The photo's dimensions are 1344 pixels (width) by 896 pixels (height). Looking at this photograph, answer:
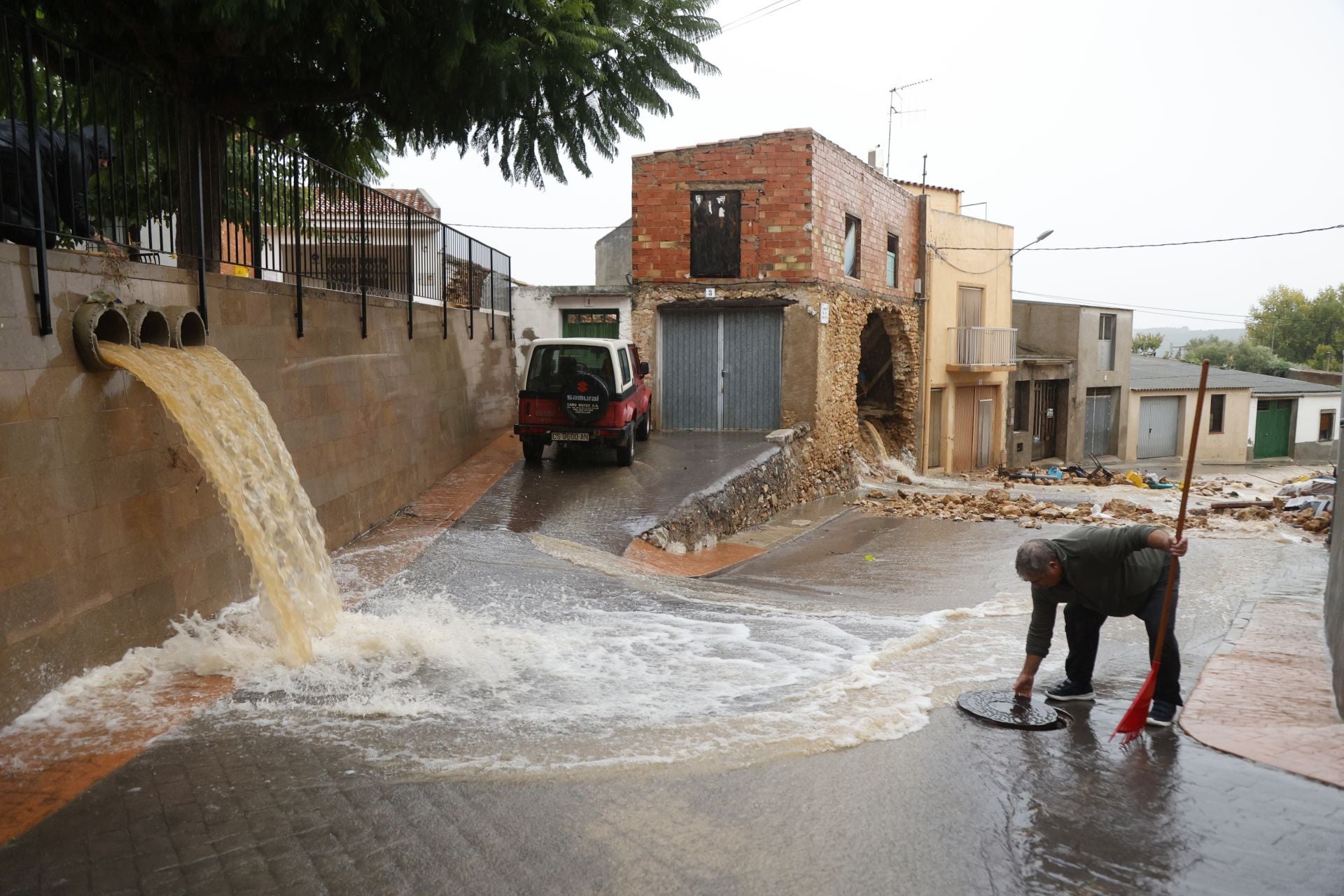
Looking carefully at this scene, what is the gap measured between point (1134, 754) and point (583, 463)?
10286mm

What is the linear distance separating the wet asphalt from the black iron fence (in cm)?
279

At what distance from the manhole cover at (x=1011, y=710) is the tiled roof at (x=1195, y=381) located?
3274 cm

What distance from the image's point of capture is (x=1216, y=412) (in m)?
36.7

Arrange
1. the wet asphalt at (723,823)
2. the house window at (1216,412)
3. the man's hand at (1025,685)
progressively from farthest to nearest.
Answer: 1. the house window at (1216,412)
2. the man's hand at (1025,685)
3. the wet asphalt at (723,823)

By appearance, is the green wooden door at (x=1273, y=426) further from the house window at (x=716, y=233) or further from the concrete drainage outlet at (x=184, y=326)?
the concrete drainage outlet at (x=184, y=326)

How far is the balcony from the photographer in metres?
26.1

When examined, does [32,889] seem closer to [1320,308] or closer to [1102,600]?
[1102,600]

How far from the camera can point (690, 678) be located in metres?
Result: 6.07

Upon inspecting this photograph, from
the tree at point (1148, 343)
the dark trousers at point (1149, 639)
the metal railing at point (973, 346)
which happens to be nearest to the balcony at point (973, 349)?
the metal railing at point (973, 346)

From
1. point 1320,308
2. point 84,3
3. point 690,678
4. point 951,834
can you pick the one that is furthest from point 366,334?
point 1320,308

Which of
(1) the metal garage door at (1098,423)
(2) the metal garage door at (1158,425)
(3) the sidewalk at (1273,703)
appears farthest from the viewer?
(2) the metal garage door at (1158,425)

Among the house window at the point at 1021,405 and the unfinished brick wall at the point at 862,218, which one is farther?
the house window at the point at 1021,405

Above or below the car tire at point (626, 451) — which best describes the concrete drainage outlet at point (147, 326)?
above

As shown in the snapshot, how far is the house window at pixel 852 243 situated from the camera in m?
20.8
